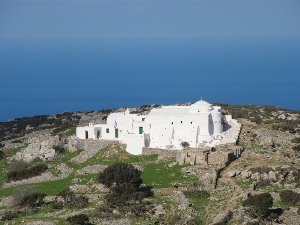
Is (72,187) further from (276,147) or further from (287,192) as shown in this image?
(276,147)

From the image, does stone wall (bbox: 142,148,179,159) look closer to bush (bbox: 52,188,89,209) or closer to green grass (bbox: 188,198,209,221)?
green grass (bbox: 188,198,209,221)

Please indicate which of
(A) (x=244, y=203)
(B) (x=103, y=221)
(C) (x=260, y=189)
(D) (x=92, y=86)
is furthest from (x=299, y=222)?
(D) (x=92, y=86)

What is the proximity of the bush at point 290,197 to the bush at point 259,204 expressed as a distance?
69.1 inches

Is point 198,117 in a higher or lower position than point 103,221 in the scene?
higher

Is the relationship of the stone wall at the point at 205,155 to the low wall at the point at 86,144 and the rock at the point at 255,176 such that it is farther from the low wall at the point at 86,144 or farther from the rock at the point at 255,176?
the low wall at the point at 86,144

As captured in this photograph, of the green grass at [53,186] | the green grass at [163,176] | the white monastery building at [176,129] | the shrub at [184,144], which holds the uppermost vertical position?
the white monastery building at [176,129]

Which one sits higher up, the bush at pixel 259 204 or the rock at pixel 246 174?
the rock at pixel 246 174

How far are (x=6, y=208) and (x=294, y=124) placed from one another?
27.7 meters

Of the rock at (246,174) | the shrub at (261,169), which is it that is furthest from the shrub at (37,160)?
the shrub at (261,169)

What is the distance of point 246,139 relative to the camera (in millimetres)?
47594

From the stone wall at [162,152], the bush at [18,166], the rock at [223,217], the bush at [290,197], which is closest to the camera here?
the rock at [223,217]

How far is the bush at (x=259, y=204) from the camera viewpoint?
109 feet

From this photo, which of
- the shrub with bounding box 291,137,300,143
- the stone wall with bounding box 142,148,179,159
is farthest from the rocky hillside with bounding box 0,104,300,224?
the stone wall with bounding box 142,148,179,159

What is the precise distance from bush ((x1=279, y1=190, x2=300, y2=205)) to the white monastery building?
9960 mm
